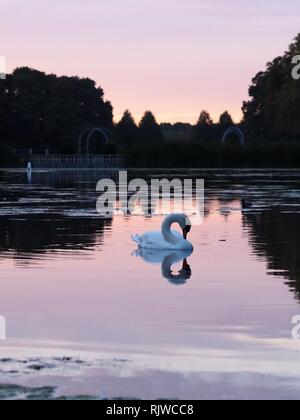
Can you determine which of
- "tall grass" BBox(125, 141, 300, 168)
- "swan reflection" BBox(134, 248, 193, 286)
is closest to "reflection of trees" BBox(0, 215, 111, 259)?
"swan reflection" BBox(134, 248, 193, 286)

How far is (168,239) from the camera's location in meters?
20.3

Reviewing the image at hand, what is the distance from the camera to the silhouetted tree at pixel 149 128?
150375mm

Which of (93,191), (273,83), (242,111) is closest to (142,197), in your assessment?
(93,191)

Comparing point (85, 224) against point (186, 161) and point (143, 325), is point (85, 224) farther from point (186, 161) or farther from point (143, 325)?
point (186, 161)

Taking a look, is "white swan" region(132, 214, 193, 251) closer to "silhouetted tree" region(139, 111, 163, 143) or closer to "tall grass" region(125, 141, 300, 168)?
"tall grass" region(125, 141, 300, 168)

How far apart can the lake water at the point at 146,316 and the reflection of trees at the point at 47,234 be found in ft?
0.14

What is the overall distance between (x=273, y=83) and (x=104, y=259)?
287ft

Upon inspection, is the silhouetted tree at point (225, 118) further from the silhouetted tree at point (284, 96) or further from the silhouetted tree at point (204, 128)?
the silhouetted tree at point (284, 96)

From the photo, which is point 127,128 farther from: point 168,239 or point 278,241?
point 168,239

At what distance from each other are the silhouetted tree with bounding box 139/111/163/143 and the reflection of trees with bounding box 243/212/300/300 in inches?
4650

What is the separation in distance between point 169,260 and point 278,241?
12.9 ft

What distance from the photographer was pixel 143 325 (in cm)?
1206

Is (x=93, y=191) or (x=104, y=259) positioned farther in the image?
(x=93, y=191)

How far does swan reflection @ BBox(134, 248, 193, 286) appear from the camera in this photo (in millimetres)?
16375
